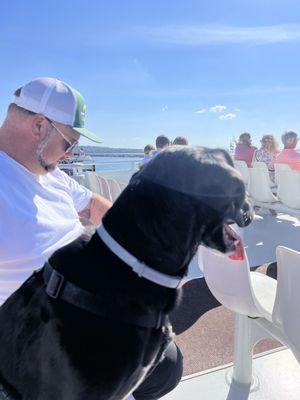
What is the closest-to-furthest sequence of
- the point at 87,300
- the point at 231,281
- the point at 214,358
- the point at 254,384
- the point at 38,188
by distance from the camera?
the point at 87,300
the point at 38,188
the point at 231,281
the point at 254,384
the point at 214,358

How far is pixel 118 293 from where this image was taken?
1123mm

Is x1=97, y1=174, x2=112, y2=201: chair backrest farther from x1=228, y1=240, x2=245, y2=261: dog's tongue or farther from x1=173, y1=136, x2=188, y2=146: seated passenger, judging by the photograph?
x1=228, y1=240, x2=245, y2=261: dog's tongue

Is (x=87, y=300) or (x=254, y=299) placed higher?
(x=87, y=300)

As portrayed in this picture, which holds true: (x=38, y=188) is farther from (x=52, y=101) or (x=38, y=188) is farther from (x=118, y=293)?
(x=118, y=293)

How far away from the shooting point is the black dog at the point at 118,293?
3.57 ft

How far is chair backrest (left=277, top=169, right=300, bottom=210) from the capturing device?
4.75 metres

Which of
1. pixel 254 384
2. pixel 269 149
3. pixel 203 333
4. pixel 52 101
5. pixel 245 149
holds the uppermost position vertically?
pixel 52 101

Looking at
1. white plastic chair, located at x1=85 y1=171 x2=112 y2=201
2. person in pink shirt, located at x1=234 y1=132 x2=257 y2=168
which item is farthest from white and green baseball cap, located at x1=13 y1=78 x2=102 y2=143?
person in pink shirt, located at x1=234 y1=132 x2=257 y2=168

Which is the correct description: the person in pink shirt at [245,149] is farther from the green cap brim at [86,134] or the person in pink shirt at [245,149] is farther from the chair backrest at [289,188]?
the green cap brim at [86,134]

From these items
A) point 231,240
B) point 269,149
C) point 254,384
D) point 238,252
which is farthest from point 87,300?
point 269,149

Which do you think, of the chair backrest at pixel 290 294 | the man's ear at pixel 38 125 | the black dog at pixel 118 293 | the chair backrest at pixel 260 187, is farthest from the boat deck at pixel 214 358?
the chair backrest at pixel 260 187

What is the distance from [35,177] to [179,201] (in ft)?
2.60

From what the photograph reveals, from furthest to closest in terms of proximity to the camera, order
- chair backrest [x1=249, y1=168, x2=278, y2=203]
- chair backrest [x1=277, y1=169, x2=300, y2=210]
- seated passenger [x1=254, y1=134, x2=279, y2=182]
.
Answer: seated passenger [x1=254, y1=134, x2=279, y2=182]
chair backrest [x1=249, y1=168, x2=278, y2=203]
chair backrest [x1=277, y1=169, x2=300, y2=210]

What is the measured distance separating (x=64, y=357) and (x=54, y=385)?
0.09 metres
